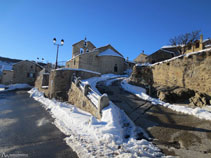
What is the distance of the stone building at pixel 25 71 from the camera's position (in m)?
30.9

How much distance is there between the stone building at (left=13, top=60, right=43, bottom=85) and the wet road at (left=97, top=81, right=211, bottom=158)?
1340 inches

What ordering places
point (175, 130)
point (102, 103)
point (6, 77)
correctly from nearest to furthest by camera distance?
point (175, 130), point (102, 103), point (6, 77)

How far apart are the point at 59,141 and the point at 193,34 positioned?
37993 millimetres

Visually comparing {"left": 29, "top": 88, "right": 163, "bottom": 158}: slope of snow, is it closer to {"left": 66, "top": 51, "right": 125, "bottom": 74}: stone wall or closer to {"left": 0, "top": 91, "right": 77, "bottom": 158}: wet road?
{"left": 0, "top": 91, "right": 77, "bottom": 158}: wet road

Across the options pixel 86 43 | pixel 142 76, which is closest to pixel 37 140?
pixel 142 76

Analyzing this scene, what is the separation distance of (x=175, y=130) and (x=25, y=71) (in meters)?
37.9

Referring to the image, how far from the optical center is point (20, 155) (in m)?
4.14

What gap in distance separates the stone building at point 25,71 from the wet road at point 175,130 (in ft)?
112

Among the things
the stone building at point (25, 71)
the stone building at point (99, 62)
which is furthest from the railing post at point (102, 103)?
the stone building at point (25, 71)

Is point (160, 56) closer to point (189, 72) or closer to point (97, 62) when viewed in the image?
point (97, 62)

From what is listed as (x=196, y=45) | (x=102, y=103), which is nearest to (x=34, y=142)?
(x=102, y=103)

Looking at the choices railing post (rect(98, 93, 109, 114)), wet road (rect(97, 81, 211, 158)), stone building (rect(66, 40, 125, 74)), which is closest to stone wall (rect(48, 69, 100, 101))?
railing post (rect(98, 93, 109, 114))

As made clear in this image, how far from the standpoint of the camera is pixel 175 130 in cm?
510

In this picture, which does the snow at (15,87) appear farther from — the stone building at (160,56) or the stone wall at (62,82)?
the stone building at (160,56)
